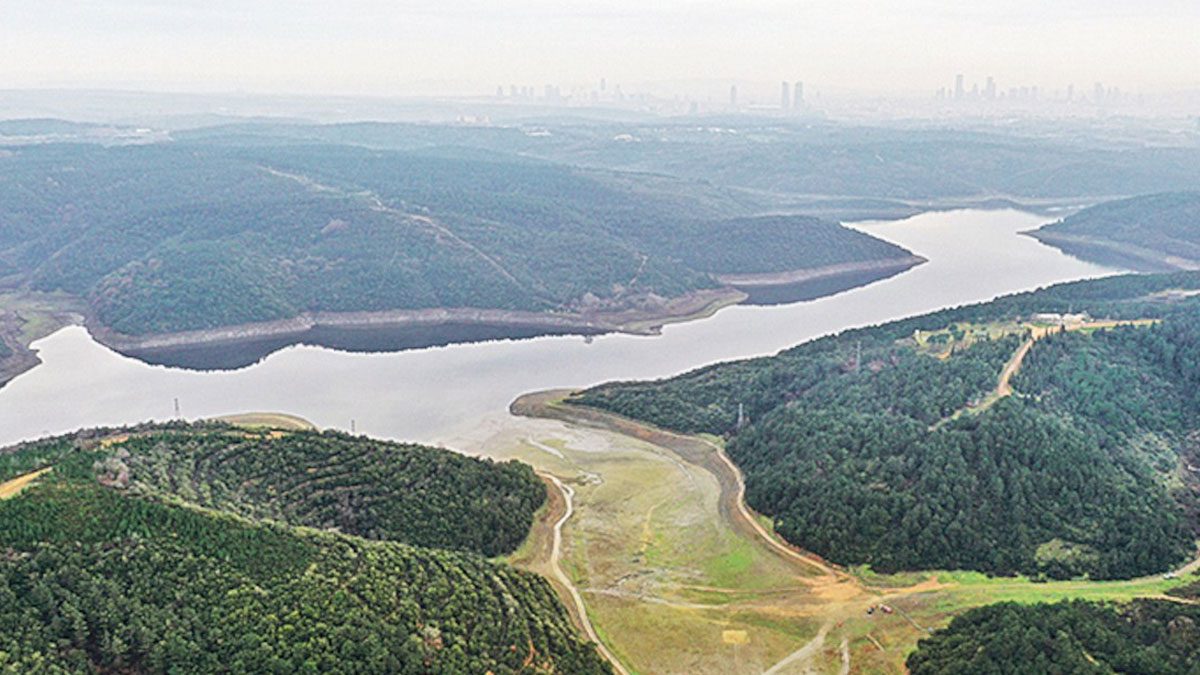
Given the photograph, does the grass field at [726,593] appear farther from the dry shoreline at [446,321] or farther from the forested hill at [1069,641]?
the dry shoreline at [446,321]

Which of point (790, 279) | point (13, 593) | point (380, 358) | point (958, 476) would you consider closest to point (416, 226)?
point (380, 358)

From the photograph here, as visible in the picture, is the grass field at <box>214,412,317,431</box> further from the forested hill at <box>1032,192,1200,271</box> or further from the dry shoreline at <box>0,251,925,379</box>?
the forested hill at <box>1032,192,1200,271</box>

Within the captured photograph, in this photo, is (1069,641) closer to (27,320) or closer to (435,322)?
(435,322)

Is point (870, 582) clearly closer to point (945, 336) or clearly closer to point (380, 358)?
point (945, 336)

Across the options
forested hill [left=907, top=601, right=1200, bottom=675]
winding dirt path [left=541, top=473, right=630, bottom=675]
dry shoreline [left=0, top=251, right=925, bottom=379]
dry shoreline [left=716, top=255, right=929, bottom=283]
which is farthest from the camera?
dry shoreline [left=716, top=255, right=929, bottom=283]

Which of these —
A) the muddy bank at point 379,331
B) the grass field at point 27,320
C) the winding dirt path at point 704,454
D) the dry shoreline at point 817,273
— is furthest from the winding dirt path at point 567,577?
the dry shoreline at point 817,273

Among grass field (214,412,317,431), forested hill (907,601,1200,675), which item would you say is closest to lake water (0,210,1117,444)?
grass field (214,412,317,431)
